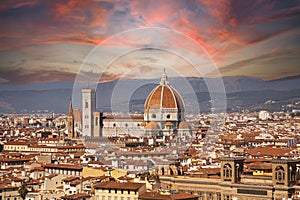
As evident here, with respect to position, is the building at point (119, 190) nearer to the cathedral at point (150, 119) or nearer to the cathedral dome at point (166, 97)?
the cathedral at point (150, 119)

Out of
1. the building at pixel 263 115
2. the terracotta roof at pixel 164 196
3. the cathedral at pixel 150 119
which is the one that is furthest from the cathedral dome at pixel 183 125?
the terracotta roof at pixel 164 196

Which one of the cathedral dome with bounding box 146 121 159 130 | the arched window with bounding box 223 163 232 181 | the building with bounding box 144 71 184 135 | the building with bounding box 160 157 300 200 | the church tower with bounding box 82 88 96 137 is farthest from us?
the church tower with bounding box 82 88 96 137

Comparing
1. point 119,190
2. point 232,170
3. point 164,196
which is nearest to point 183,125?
point 232,170

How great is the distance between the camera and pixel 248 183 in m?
16.9

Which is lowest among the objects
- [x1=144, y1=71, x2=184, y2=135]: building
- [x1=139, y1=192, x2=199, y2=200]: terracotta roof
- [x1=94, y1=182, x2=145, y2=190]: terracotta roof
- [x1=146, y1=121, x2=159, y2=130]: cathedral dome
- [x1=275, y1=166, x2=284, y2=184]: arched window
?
[x1=139, y1=192, x2=199, y2=200]: terracotta roof

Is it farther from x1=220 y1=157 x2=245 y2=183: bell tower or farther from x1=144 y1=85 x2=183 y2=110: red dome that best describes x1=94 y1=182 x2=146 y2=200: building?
x1=144 y1=85 x2=183 y2=110: red dome

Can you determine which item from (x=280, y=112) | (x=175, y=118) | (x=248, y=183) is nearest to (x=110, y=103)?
(x=175, y=118)

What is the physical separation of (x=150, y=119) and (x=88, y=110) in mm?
5708

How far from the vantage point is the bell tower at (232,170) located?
17344 millimetres

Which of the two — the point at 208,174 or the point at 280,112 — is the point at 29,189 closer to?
the point at 208,174

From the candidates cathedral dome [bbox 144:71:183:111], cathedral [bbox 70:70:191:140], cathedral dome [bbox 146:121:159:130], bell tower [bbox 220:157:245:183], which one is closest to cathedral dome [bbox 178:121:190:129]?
cathedral [bbox 70:70:191:140]

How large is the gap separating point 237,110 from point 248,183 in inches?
2710

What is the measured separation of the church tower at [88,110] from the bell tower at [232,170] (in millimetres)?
39653

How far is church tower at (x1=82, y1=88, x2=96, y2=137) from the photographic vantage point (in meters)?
57.4
